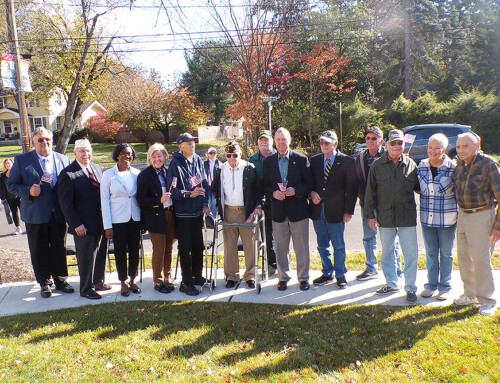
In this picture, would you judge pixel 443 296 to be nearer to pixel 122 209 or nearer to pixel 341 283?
pixel 341 283

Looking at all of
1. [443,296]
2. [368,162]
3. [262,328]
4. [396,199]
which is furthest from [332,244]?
[262,328]

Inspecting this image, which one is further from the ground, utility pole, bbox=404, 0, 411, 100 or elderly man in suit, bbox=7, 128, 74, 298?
utility pole, bbox=404, 0, 411, 100

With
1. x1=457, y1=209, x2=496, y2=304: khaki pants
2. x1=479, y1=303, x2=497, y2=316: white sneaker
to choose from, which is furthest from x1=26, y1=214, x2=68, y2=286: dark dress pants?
x1=479, y1=303, x2=497, y2=316: white sneaker

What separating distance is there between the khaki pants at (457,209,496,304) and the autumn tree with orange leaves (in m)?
18.2

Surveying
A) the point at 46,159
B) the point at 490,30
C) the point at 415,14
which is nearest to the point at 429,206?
the point at 46,159

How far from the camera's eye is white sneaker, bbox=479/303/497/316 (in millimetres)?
4359

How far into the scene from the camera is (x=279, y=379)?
3408 mm

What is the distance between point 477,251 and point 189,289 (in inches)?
135

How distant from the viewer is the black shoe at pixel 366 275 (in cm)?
571

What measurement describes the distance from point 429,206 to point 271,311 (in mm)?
2177

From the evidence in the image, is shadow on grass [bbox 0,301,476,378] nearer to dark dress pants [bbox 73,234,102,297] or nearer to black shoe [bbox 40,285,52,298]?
dark dress pants [bbox 73,234,102,297]

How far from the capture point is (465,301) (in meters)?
4.65

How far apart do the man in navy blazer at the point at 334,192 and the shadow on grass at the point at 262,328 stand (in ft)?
2.99

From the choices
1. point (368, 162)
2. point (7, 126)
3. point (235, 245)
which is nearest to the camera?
point (368, 162)
